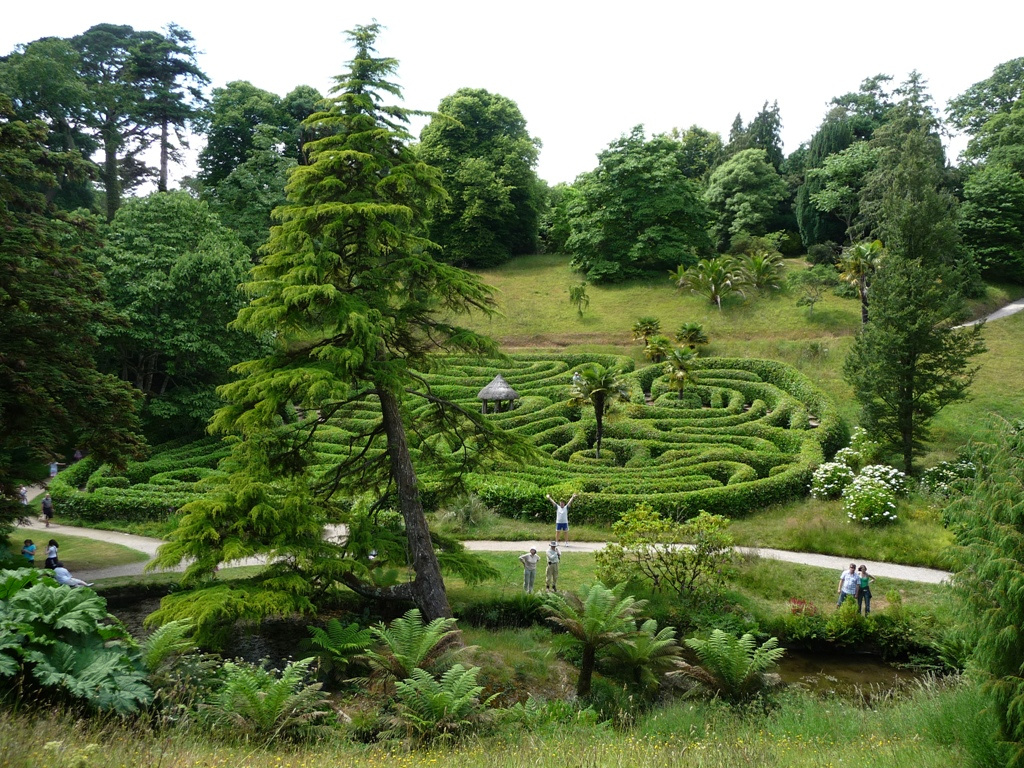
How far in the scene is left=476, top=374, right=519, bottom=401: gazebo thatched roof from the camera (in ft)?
94.5

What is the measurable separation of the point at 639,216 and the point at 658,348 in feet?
58.2

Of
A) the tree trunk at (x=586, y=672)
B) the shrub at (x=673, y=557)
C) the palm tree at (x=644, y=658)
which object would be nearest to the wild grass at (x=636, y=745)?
the tree trunk at (x=586, y=672)

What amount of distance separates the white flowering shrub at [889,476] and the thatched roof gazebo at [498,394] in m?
13.0

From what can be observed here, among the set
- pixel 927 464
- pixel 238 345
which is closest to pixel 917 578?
pixel 927 464

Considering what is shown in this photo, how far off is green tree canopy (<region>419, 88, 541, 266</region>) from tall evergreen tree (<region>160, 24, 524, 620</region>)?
3894 cm

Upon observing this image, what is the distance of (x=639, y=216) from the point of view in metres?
48.8

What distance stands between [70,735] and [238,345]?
24980 mm

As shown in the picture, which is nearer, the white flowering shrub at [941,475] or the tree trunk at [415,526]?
the tree trunk at [415,526]

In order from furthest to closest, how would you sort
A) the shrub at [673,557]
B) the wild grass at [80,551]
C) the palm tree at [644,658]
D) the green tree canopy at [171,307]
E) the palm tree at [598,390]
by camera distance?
the green tree canopy at [171,307] → the palm tree at [598,390] → the wild grass at [80,551] → the shrub at [673,557] → the palm tree at [644,658]

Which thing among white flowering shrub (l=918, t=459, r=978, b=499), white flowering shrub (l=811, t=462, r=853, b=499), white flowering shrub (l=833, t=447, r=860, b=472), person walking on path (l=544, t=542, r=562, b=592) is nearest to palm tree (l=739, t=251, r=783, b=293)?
white flowering shrub (l=833, t=447, r=860, b=472)

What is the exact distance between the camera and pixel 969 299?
4025 centimetres

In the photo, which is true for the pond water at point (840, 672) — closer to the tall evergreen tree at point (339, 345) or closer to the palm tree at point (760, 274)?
the tall evergreen tree at point (339, 345)

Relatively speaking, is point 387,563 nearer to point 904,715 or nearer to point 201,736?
point 201,736

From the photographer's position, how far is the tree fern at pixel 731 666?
492 inches
